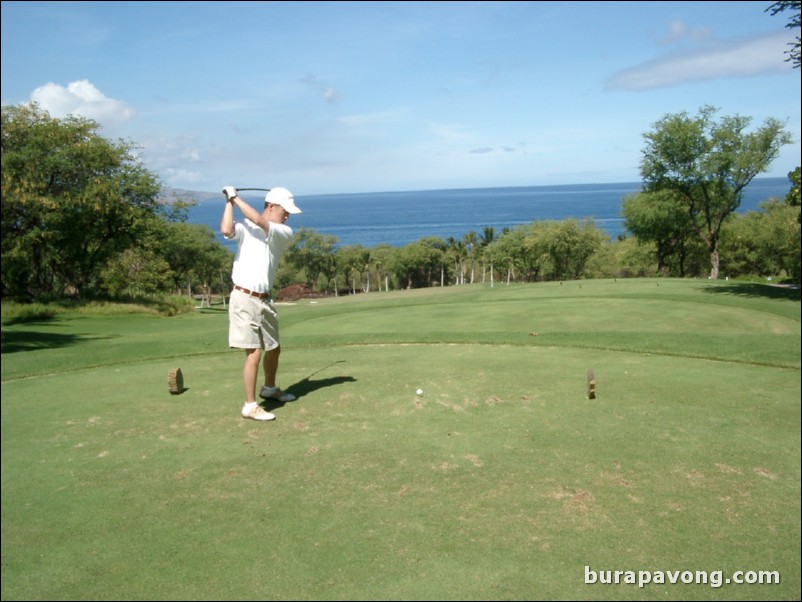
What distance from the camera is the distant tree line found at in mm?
26781

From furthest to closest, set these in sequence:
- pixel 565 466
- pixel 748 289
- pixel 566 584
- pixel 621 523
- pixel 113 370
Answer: pixel 748 289
pixel 113 370
pixel 565 466
pixel 621 523
pixel 566 584

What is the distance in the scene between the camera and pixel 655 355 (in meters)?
9.59

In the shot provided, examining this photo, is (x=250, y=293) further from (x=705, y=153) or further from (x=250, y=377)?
(x=705, y=153)

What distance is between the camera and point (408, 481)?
462 cm

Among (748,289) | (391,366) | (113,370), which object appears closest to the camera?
(391,366)

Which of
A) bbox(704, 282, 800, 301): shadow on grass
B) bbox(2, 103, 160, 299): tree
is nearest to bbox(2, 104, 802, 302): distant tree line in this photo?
bbox(2, 103, 160, 299): tree

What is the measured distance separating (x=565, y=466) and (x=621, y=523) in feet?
2.95

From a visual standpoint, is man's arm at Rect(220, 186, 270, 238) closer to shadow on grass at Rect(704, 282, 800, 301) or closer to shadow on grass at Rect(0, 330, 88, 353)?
shadow on grass at Rect(0, 330, 88, 353)

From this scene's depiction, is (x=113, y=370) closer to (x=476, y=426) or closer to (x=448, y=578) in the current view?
(x=476, y=426)

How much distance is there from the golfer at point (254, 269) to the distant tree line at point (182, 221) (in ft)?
59.0

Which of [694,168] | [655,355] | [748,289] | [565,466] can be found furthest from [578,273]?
[565,466]

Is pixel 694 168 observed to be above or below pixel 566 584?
above

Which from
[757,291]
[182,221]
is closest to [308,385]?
[757,291]

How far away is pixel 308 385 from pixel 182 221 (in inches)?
1413
